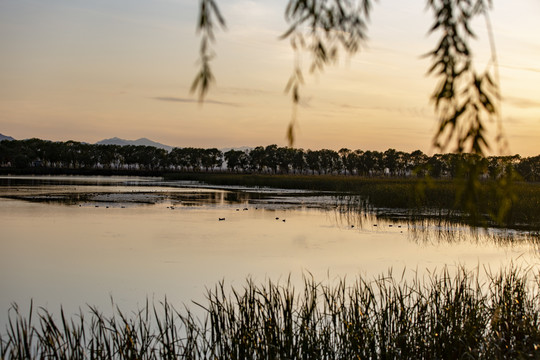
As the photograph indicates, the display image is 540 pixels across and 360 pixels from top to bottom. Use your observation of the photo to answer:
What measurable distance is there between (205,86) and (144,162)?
592 feet

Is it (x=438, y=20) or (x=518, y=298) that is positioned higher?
(x=438, y=20)

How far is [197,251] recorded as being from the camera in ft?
53.5

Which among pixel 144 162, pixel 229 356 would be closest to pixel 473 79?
pixel 229 356

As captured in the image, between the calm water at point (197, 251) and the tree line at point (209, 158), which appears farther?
the tree line at point (209, 158)

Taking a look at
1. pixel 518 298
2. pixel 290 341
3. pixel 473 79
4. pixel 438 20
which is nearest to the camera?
pixel 473 79

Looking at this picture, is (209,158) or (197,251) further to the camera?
(209,158)

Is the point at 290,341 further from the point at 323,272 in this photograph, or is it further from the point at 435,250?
the point at 435,250

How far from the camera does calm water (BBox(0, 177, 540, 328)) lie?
11812 millimetres

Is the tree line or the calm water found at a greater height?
the tree line

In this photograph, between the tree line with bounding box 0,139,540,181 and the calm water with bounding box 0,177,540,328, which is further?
the tree line with bounding box 0,139,540,181

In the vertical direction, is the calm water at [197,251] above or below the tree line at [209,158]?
below

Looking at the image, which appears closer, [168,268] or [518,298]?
[518,298]

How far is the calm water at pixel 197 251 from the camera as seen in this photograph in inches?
465

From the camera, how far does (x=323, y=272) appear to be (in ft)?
44.1
